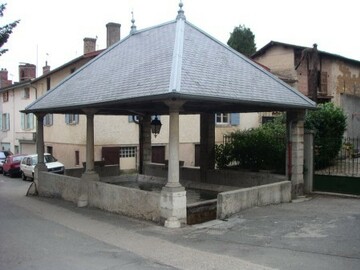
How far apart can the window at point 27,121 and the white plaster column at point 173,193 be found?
28.5m

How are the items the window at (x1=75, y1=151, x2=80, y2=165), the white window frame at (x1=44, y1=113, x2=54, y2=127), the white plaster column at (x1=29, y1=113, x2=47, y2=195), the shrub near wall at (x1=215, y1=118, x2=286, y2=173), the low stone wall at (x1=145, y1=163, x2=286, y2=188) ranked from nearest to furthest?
the low stone wall at (x1=145, y1=163, x2=286, y2=188)
the shrub near wall at (x1=215, y1=118, x2=286, y2=173)
the white plaster column at (x1=29, y1=113, x2=47, y2=195)
the window at (x1=75, y1=151, x2=80, y2=165)
the white window frame at (x1=44, y1=113, x2=54, y2=127)

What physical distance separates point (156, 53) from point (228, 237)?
5435 mm

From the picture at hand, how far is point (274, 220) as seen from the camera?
10.2 metres

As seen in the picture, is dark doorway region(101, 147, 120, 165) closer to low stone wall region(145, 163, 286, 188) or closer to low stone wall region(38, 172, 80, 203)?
low stone wall region(145, 163, 286, 188)

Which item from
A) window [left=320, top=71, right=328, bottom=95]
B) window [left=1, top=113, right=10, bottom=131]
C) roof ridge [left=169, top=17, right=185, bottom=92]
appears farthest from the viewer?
window [left=1, top=113, right=10, bottom=131]

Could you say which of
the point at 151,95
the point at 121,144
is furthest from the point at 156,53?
the point at 121,144

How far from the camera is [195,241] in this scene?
8672 millimetres

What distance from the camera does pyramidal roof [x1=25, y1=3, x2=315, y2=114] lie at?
10000mm

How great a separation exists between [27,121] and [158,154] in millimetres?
14930

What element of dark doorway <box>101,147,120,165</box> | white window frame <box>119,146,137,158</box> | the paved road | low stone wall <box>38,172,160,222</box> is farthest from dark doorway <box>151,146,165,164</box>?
the paved road

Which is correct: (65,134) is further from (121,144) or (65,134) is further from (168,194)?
(168,194)

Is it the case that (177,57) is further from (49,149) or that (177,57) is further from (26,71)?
(26,71)

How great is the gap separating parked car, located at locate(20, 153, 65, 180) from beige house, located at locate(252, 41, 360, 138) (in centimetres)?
1521

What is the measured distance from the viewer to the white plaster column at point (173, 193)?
32.6 ft
